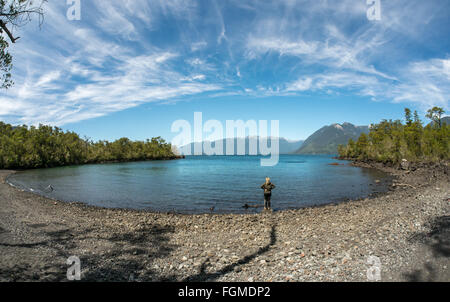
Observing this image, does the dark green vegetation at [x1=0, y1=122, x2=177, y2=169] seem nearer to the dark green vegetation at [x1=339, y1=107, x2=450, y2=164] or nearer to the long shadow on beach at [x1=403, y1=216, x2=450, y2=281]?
the long shadow on beach at [x1=403, y1=216, x2=450, y2=281]

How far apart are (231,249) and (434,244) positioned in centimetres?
825

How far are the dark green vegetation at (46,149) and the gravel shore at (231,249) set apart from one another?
10763 cm

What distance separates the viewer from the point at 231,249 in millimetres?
11477

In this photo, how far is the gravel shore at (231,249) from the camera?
26.1ft

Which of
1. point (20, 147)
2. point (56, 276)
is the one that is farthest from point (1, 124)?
point (56, 276)

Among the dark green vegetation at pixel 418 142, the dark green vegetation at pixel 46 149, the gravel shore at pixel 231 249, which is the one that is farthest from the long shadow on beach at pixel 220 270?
the dark green vegetation at pixel 46 149

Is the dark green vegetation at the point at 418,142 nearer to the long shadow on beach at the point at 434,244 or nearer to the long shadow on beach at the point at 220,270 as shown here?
the long shadow on beach at the point at 434,244

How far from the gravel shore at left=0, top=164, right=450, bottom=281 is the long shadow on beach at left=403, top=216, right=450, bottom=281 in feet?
0.08

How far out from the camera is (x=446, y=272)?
6840 millimetres

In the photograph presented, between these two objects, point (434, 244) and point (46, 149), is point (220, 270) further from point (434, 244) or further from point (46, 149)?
point (46, 149)

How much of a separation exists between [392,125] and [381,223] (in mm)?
116151

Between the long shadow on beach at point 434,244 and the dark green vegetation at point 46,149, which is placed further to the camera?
the dark green vegetation at point 46,149

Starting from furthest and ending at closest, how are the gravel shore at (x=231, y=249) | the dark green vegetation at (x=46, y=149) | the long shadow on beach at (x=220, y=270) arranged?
the dark green vegetation at (x=46, y=149) < the long shadow on beach at (x=220, y=270) < the gravel shore at (x=231, y=249)
